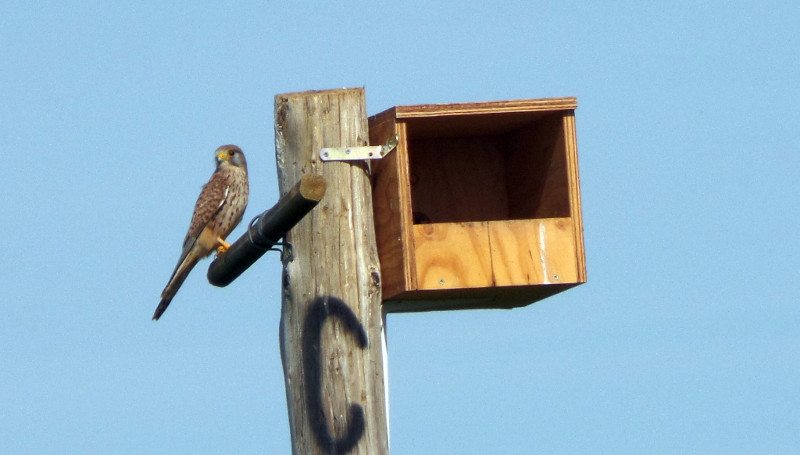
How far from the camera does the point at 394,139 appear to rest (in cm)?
473

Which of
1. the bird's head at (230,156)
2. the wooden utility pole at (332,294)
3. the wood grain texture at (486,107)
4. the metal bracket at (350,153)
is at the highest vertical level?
the bird's head at (230,156)

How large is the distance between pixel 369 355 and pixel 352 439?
29 cm

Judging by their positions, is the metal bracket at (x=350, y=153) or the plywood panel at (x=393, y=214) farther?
the plywood panel at (x=393, y=214)

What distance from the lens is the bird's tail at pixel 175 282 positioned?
242 inches

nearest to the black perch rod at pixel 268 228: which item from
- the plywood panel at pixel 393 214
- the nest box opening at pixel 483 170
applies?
the plywood panel at pixel 393 214

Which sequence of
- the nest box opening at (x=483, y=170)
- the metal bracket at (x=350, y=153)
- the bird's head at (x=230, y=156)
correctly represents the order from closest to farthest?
the metal bracket at (x=350, y=153), the nest box opening at (x=483, y=170), the bird's head at (x=230, y=156)

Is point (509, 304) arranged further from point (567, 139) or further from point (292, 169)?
→ point (292, 169)

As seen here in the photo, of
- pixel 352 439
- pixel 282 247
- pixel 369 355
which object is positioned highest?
pixel 282 247

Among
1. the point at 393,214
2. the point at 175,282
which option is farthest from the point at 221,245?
the point at 393,214

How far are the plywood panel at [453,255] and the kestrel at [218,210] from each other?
2.38 metres

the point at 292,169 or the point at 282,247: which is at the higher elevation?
the point at 292,169

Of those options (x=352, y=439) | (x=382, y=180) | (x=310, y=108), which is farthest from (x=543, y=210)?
(x=352, y=439)

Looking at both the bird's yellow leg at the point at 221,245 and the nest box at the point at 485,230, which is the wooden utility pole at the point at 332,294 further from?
the bird's yellow leg at the point at 221,245

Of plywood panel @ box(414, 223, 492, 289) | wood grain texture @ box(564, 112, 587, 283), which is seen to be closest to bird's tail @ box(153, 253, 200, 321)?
plywood panel @ box(414, 223, 492, 289)
